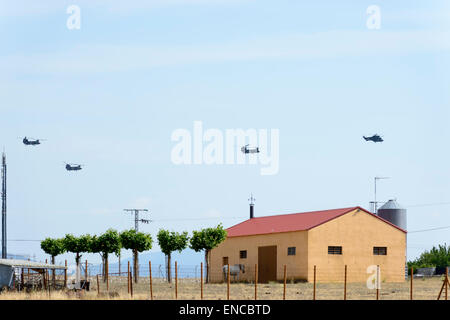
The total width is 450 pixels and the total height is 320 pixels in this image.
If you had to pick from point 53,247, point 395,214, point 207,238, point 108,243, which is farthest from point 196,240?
point 395,214

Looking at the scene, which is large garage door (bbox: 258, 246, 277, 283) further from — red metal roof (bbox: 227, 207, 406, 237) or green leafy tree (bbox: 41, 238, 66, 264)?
green leafy tree (bbox: 41, 238, 66, 264)

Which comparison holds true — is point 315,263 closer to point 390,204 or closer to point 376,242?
point 376,242

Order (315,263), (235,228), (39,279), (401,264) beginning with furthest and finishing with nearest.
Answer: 1. (235,228)
2. (401,264)
3. (315,263)
4. (39,279)

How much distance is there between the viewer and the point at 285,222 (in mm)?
56500

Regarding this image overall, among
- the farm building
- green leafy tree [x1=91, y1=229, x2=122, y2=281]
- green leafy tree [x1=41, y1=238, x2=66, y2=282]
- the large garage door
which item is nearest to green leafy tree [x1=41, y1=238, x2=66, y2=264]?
green leafy tree [x1=41, y1=238, x2=66, y2=282]

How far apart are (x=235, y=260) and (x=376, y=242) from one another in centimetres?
1058

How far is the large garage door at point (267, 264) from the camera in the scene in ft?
175

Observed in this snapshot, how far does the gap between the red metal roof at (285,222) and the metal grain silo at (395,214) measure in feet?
53.1

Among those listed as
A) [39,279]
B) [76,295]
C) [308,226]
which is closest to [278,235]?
[308,226]

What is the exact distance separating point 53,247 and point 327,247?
2407cm

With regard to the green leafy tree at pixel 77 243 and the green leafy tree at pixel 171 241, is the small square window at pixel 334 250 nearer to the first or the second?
the green leafy tree at pixel 171 241

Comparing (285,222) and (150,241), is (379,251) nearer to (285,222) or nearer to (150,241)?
(285,222)

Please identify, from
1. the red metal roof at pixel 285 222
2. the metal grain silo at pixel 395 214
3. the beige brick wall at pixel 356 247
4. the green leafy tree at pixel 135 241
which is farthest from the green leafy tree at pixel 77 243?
the metal grain silo at pixel 395 214
